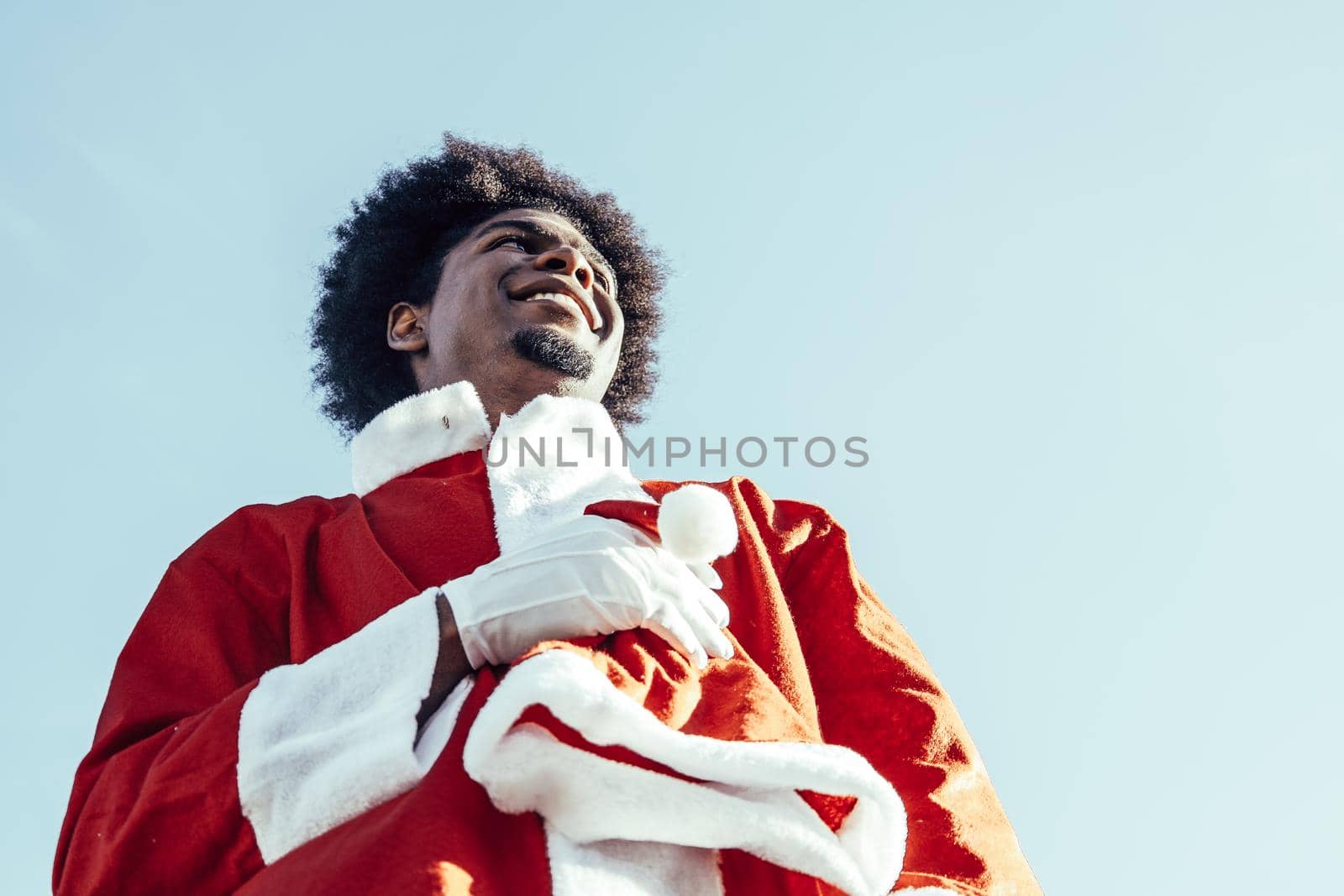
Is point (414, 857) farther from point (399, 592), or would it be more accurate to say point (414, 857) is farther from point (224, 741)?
point (399, 592)

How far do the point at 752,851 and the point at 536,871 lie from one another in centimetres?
32

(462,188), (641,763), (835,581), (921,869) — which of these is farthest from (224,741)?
(462,188)

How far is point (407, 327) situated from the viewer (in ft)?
16.0

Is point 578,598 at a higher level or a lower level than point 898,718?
higher

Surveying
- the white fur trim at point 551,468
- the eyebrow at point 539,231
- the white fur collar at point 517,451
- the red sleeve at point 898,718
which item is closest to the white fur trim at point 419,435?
the white fur collar at point 517,451

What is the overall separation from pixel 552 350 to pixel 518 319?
7.0 inches

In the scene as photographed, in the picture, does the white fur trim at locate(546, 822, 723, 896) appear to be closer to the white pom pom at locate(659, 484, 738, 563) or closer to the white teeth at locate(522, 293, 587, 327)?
the white pom pom at locate(659, 484, 738, 563)

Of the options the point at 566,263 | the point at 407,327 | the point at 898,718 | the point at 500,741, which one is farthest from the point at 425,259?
the point at 500,741

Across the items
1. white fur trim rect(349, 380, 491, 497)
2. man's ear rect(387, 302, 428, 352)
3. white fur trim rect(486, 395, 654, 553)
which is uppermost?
man's ear rect(387, 302, 428, 352)

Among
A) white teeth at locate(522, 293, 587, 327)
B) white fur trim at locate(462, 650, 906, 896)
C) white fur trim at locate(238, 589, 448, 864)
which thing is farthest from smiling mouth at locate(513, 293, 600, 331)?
white fur trim at locate(462, 650, 906, 896)

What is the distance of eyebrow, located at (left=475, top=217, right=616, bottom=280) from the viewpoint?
4746 mm

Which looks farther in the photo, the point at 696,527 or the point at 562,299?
the point at 562,299

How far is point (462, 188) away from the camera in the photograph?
222 inches

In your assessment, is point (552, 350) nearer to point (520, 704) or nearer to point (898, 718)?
point (898, 718)
